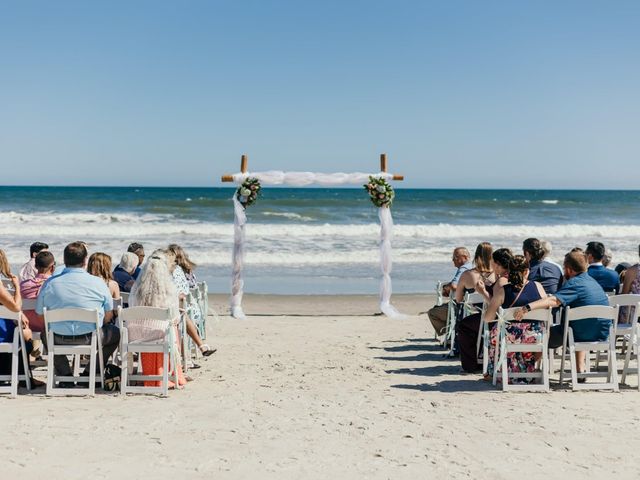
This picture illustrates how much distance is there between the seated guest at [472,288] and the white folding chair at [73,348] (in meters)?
3.40

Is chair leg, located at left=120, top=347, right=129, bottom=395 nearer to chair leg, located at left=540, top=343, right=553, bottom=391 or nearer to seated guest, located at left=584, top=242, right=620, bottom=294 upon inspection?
chair leg, located at left=540, top=343, right=553, bottom=391

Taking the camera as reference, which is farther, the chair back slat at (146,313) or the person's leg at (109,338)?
the person's leg at (109,338)

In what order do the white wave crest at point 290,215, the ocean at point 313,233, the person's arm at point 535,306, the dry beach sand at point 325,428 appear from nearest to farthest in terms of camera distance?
the dry beach sand at point 325,428, the person's arm at point 535,306, the ocean at point 313,233, the white wave crest at point 290,215

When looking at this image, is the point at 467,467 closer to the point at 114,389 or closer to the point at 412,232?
the point at 114,389

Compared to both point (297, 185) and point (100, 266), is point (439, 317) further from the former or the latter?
point (100, 266)

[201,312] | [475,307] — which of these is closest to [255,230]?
[201,312]

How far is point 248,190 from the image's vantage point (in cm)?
1112

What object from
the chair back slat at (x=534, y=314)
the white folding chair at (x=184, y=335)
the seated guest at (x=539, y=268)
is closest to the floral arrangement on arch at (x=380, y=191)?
the seated guest at (x=539, y=268)

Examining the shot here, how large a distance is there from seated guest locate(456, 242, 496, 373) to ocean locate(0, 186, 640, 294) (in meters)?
6.62

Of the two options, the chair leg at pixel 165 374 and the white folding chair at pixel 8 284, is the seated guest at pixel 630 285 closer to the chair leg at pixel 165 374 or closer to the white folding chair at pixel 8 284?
the chair leg at pixel 165 374

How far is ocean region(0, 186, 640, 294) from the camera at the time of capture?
1669cm

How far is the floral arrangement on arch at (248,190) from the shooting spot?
11.1 m

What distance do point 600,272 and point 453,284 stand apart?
5.36 feet

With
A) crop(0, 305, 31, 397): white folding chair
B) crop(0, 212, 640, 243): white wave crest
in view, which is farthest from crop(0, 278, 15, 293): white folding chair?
crop(0, 212, 640, 243): white wave crest
